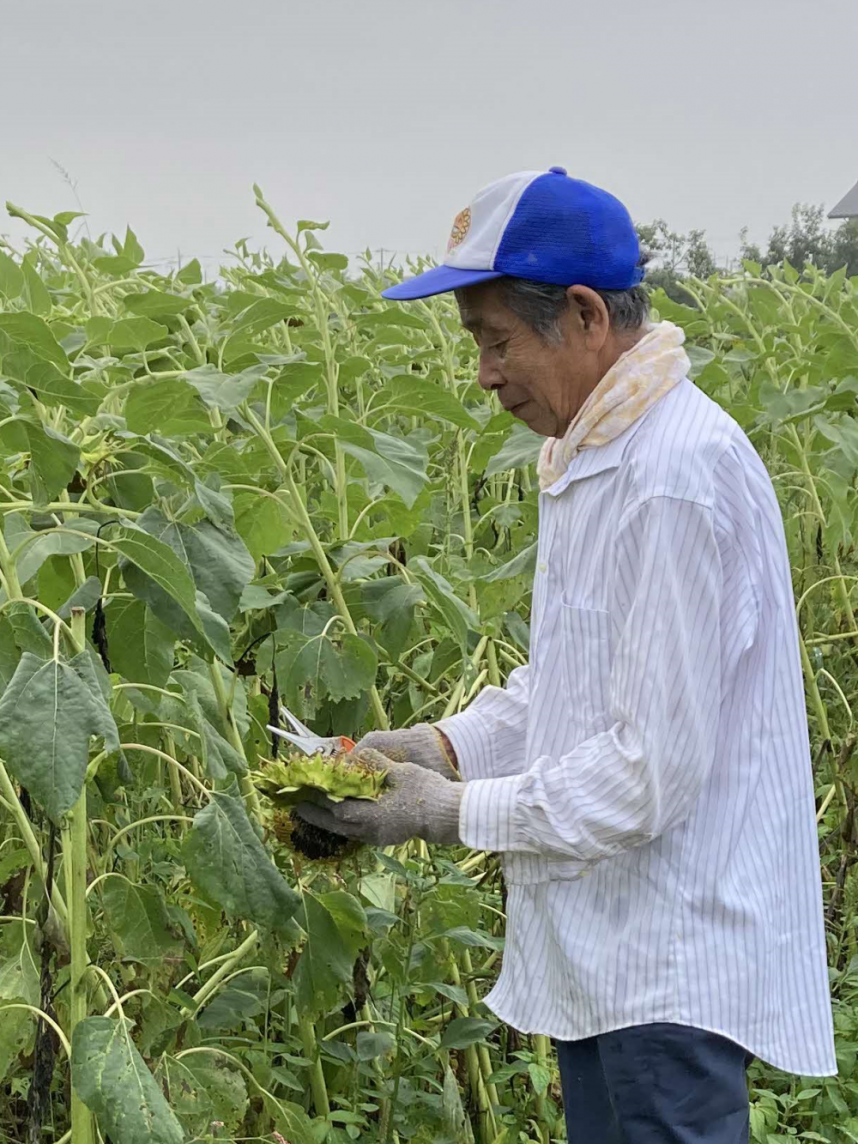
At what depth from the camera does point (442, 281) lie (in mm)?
1649

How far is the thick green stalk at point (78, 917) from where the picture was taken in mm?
1560

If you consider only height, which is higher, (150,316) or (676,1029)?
(150,316)

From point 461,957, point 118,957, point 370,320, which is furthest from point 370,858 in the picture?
point 370,320

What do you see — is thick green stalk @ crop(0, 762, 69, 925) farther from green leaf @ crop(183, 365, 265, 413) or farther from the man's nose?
the man's nose

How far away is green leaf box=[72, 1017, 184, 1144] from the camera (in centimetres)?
150

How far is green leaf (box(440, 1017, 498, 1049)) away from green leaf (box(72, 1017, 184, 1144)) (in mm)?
724

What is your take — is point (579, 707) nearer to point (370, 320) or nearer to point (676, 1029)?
point (676, 1029)

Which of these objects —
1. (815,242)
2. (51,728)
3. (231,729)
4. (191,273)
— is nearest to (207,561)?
(231,729)

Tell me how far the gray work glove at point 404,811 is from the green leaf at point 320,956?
34 centimetres

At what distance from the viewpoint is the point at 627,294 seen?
1661 millimetres

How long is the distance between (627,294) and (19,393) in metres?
0.73

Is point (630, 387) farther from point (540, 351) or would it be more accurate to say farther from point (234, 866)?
point (234, 866)

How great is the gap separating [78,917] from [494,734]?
0.60 meters

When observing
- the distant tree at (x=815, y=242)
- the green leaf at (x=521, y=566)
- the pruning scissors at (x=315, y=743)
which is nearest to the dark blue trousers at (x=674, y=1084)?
the pruning scissors at (x=315, y=743)
